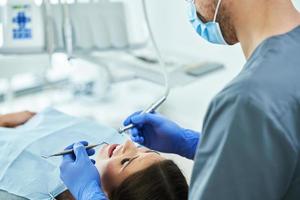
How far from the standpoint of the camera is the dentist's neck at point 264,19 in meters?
1.00

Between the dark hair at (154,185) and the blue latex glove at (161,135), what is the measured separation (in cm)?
15

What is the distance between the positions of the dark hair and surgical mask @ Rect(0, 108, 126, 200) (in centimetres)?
22

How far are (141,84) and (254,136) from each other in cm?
172

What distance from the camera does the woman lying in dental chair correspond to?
50.8 inches

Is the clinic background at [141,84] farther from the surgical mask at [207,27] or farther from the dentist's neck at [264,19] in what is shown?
the dentist's neck at [264,19]

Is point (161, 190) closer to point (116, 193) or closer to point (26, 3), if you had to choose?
point (116, 193)

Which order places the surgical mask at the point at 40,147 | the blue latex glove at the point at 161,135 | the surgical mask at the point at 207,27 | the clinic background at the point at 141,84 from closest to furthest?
1. the surgical mask at the point at 207,27
2. the surgical mask at the point at 40,147
3. the blue latex glove at the point at 161,135
4. the clinic background at the point at 141,84

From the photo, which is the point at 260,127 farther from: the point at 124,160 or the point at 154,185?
the point at 124,160

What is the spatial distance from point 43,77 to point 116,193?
4.76 ft

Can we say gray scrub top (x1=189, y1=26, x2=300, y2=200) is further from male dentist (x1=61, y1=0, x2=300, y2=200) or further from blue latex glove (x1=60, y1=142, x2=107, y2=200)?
blue latex glove (x1=60, y1=142, x2=107, y2=200)

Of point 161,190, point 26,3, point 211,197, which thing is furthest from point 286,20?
point 26,3

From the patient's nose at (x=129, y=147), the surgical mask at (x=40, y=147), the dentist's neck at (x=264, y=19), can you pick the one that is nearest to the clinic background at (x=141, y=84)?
the surgical mask at (x=40, y=147)

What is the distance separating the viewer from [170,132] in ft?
4.84

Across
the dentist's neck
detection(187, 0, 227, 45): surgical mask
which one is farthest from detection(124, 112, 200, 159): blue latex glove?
the dentist's neck
